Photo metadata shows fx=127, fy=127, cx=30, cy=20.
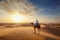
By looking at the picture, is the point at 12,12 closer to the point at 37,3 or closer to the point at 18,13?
the point at 18,13

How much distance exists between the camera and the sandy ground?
274cm

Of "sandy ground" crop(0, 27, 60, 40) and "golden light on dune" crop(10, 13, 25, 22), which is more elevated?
"golden light on dune" crop(10, 13, 25, 22)

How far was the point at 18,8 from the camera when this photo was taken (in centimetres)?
285

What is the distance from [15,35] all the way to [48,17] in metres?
0.84

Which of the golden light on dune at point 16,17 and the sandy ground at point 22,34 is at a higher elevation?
the golden light on dune at point 16,17

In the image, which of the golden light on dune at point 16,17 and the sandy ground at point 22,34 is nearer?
the sandy ground at point 22,34

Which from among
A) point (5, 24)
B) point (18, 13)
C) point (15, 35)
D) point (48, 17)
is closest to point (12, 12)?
point (18, 13)

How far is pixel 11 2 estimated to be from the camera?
2846 mm

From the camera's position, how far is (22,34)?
2.79 m

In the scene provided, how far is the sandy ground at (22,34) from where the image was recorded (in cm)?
274

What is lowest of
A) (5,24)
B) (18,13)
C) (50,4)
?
(5,24)

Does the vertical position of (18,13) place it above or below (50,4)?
below

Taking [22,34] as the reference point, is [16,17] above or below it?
above

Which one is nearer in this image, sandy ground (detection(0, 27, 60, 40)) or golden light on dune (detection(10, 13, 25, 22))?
sandy ground (detection(0, 27, 60, 40))
